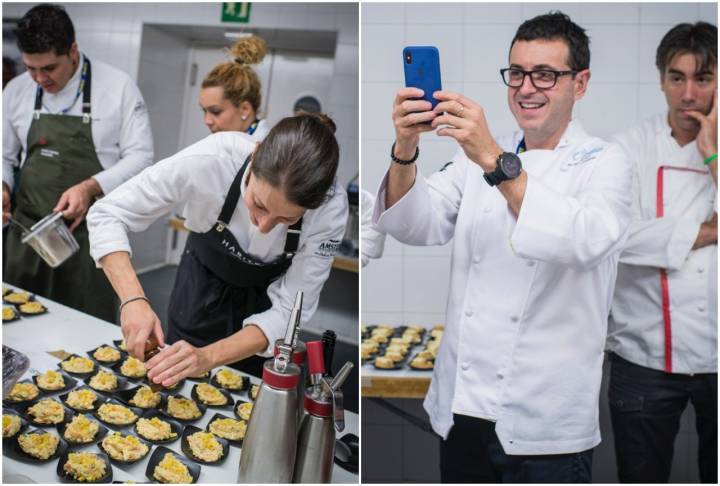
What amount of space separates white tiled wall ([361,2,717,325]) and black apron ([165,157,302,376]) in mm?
302

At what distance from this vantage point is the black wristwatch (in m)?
0.84

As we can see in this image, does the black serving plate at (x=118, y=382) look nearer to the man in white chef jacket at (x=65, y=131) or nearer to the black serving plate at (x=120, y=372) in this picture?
the black serving plate at (x=120, y=372)

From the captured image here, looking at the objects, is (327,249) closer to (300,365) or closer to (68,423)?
(300,365)

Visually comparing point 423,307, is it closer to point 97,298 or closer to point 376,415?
point 376,415

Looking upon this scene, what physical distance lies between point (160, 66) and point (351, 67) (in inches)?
19.9

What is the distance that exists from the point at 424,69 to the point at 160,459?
0.87 meters

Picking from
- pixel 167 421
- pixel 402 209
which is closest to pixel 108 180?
pixel 167 421

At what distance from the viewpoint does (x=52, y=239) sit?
1.28 metres

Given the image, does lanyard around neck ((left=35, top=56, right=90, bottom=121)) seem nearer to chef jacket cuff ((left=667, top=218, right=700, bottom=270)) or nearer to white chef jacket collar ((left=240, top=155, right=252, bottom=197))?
white chef jacket collar ((left=240, top=155, right=252, bottom=197))

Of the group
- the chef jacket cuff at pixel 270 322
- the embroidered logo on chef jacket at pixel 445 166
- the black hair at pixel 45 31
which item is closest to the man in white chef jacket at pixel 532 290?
the embroidered logo on chef jacket at pixel 445 166

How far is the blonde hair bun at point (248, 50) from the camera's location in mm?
1141

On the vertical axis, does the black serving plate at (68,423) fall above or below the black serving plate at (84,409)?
below

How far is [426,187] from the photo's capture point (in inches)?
41.1

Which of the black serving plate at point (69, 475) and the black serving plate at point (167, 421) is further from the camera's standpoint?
the black serving plate at point (167, 421)
